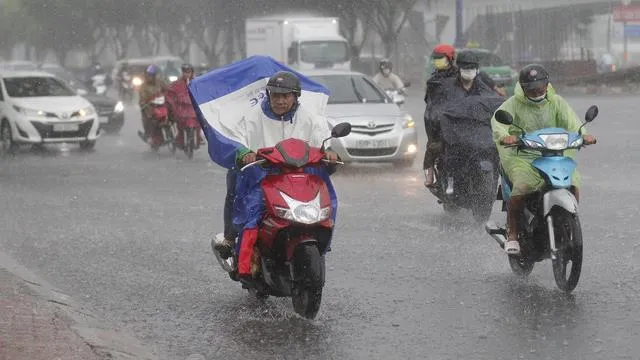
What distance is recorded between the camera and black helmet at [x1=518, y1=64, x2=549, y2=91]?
9672 millimetres

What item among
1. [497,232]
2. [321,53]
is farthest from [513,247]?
[321,53]

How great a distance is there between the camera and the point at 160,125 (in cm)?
2564

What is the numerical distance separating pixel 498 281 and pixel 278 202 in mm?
2411

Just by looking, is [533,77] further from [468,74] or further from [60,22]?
[60,22]

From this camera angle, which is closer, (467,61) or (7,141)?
(467,61)

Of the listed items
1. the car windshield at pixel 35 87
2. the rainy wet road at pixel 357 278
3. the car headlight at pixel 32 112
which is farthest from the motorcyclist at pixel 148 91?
the rainy wet road at pixel 357 278

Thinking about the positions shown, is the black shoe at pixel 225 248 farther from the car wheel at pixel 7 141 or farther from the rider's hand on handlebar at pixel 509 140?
the car wheel at pixel 7 141

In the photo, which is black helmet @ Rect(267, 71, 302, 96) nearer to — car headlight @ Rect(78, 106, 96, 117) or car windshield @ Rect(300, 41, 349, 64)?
car headlight @ Rect(78, 106, 96, 117)

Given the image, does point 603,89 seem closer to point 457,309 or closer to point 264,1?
point 264,1

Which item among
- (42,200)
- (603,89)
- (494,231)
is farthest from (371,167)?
(603,89)

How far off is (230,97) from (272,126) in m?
0.39

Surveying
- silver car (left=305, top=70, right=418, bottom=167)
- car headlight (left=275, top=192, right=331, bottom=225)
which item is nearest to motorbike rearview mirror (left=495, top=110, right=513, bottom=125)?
car headlight (left=275, top=192, right=331, bottom=225)

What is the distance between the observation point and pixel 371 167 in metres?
21.7

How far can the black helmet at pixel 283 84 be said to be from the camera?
29.0ft
